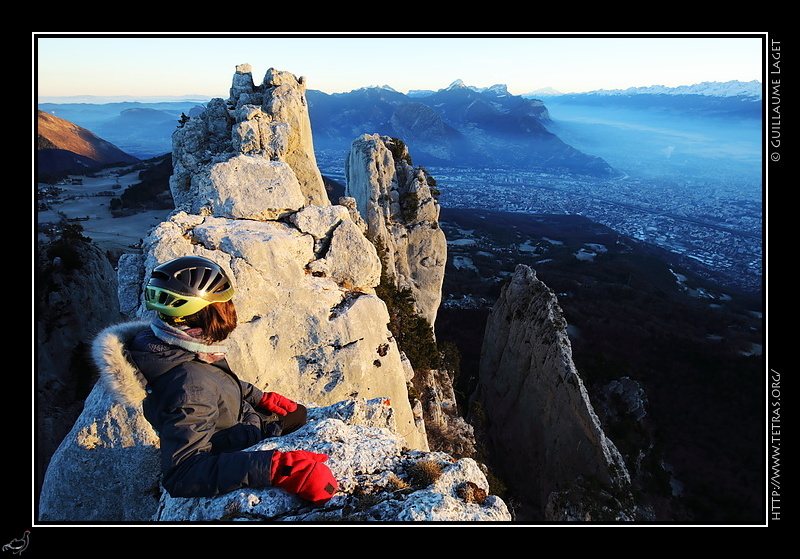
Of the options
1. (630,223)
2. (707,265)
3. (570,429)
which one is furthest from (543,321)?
(630,223)

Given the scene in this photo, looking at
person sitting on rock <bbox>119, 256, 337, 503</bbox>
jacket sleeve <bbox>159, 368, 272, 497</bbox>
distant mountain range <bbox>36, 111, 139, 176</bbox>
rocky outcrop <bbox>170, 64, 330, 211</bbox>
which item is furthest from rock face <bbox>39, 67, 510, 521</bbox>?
distant mountain range <bbox>36, 111, 139, 176</bbox>

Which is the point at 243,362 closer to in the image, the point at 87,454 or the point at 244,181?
the point at 87,454

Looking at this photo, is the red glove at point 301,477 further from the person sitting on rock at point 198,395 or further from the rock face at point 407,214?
the rock face at point 407,214

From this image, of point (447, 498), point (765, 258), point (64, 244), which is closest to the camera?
point (447, 498)

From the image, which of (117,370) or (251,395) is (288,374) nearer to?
(251,395)

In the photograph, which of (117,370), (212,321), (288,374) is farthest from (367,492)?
(288,374)

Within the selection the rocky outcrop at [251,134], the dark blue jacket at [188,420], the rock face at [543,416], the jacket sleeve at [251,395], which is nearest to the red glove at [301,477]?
the dark blue jacket at [188,420]
